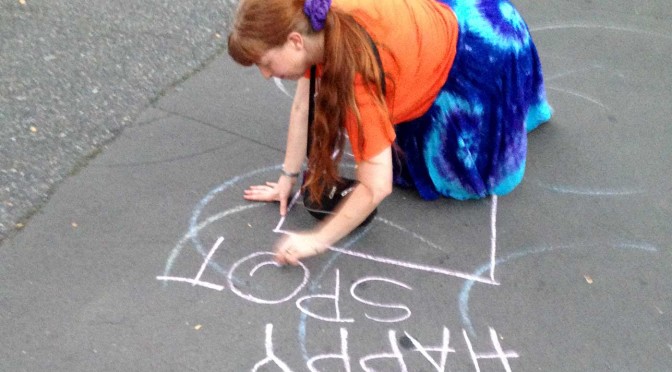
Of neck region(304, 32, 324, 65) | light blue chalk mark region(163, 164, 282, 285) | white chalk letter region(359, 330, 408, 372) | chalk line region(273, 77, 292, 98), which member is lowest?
white chalk letter region(359, 330, 408, 372)

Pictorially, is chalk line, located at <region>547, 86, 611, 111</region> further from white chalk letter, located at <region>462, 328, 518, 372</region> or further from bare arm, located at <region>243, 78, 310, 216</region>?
white chalk letter, located at <region>462, 328, 518, 372</region>

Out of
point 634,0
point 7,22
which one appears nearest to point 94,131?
point 7,22

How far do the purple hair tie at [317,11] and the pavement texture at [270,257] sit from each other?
0.99 m

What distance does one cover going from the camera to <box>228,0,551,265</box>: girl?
6.24 ft

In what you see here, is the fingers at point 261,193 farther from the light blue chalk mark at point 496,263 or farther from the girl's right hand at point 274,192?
the light blue chalk mark at point 496,263

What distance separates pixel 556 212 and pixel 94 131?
2071 millimetres

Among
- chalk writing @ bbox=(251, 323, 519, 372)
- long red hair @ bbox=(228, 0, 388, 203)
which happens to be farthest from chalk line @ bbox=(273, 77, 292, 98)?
chalk writing @ bbox=(251, 323, 519, 372)

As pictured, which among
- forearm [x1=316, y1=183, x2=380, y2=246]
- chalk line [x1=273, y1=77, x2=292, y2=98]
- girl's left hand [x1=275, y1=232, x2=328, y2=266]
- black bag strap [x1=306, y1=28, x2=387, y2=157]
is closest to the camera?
black bag strap [x1=306, y1=28, x2=387, y2=157]

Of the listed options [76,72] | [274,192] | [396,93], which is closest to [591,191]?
[396,93]

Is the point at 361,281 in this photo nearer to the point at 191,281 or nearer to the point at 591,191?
the point at 191,281

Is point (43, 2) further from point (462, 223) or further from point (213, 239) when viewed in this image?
point (462, 223)

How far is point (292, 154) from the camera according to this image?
8.61 ft

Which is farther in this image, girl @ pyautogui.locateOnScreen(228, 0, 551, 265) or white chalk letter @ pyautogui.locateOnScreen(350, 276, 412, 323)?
white chalk letter @ pyautogui.locateOnScreen(350, 276, 412, 323)

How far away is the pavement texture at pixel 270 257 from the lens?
222 cm
